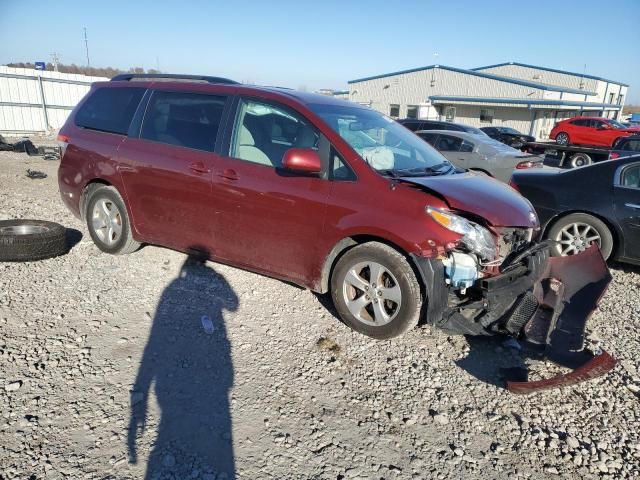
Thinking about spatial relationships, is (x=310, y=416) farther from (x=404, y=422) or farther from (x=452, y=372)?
(x=452, y=372)

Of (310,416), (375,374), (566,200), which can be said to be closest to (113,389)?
(310,416)

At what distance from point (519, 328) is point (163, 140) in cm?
371

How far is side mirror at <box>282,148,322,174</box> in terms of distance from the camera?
3604 millimetres

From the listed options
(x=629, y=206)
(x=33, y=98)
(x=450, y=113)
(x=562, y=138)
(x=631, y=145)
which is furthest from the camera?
(x=450, y=113)

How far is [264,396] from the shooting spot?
2.96 meters

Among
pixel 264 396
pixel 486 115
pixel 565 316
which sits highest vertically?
pixel 486 115

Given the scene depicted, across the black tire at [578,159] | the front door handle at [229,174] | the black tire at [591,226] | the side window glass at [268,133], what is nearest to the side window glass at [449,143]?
the black tire at [591,226]

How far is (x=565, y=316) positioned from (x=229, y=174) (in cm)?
308

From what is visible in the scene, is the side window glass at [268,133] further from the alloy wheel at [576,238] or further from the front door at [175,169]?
the alloy wheel at [576,238]

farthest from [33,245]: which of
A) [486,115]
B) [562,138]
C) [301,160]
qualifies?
[486,115]

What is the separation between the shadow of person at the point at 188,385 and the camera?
2408 mm

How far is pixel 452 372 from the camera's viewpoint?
3379 mm

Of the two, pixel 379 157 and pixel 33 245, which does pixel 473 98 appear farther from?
pixel 33 245

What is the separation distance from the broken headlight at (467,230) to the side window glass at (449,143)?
8.15 meters
